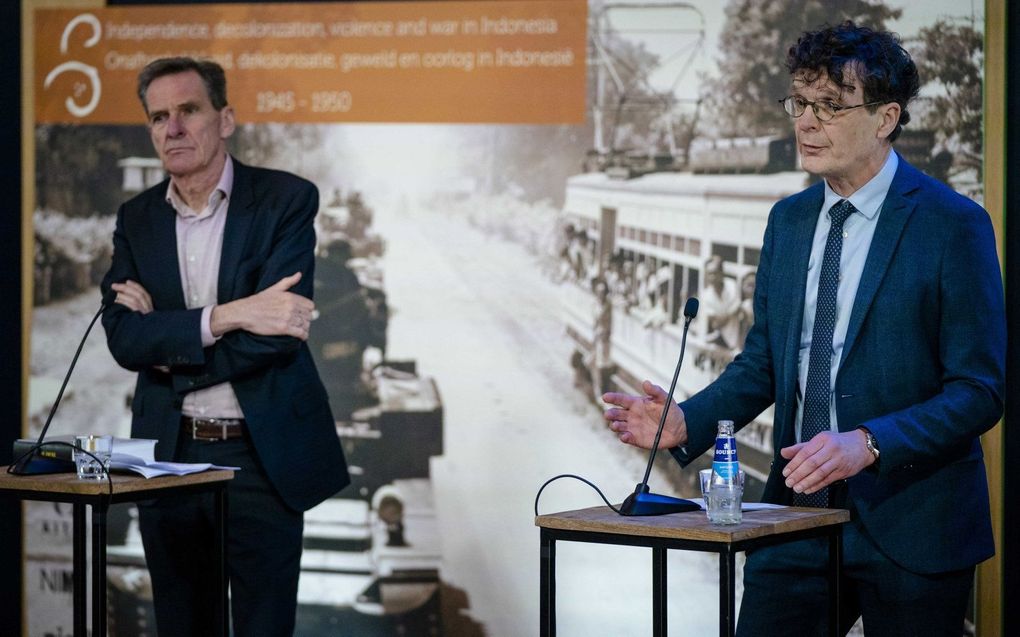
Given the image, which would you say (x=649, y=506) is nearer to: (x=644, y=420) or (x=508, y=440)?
(x=644, y=420)

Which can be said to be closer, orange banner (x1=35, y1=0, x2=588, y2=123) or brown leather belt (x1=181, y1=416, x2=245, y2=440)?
brown leather belt (x1=181, y1=416, x2=245, y2=440)

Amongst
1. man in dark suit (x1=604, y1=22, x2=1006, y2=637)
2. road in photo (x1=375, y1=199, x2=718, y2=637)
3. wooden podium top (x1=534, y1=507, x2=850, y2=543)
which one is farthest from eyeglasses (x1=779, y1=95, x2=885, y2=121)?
road in photo (x1=375, y1=199, x2=718, y2=637)

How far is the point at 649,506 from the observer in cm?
240

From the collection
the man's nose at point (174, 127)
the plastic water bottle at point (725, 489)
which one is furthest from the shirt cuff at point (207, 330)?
the plastic water bottle at point (725, 489)

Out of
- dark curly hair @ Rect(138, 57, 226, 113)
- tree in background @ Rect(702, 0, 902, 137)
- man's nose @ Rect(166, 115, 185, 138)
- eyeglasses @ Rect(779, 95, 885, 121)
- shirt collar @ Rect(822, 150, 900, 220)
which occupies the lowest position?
shirt collar @ Rect(822, 150, 900, 220)

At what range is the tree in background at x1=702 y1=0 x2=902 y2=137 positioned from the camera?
4.54m

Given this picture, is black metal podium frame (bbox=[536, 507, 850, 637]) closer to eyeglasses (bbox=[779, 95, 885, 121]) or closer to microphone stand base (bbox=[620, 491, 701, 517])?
microphone stand base (bbox=[620, 491, 701, 517])

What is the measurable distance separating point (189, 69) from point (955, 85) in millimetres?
2703

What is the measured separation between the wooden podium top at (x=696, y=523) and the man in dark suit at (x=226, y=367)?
1.18 metres

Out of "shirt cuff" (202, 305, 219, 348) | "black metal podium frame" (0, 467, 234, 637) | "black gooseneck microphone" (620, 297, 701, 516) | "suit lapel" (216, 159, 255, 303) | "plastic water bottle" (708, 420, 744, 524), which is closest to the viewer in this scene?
"plastic water bottle" (708, 420, 744, 524)

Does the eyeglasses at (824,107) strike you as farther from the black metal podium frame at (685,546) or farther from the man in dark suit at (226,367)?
the man in dark suit at (226,367)

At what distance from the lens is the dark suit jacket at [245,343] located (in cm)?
327

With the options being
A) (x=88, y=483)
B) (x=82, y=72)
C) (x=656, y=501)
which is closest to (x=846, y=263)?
(x=656, y=501)
